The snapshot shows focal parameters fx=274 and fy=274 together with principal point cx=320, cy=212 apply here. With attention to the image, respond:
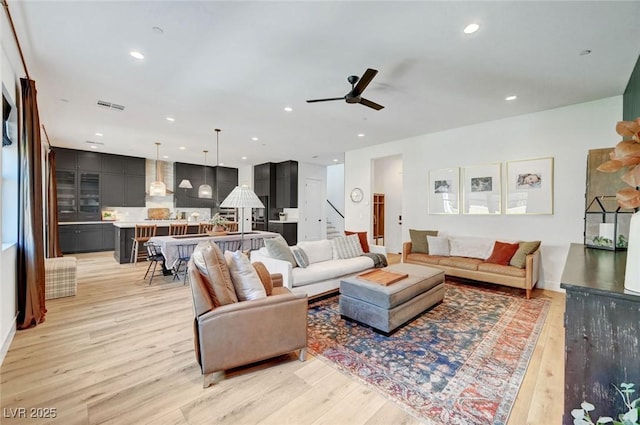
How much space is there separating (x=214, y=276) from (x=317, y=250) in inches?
91.6

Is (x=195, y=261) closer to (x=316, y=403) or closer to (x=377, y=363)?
(x=316, y=403)

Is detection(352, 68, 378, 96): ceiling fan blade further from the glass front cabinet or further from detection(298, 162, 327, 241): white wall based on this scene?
detection(298, 162, 327, 241): white wall

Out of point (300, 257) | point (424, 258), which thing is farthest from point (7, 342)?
point (424, 258)

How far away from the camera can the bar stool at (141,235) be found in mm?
5887

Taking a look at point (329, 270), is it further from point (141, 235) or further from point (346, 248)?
point (141, 235)

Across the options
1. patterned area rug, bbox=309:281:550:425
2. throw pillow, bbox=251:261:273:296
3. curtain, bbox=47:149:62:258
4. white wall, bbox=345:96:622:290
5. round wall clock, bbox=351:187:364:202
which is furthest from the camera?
round wall clock, bbox=351:187:364:202

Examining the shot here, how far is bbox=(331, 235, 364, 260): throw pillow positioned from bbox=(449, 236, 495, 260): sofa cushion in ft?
Answer: 6.13

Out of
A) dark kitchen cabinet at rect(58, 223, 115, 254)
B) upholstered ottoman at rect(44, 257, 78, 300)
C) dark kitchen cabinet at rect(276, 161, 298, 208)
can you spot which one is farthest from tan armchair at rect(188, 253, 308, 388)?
dark kitchen cabinet at rect(58, 223, 115, 254)

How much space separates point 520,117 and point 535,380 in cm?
425

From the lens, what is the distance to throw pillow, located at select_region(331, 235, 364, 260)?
4.54 meters

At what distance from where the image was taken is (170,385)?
2055 mm

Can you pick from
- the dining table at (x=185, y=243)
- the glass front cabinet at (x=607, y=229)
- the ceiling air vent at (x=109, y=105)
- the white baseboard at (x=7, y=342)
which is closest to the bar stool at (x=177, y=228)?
the dining table at (x=185, y=243)

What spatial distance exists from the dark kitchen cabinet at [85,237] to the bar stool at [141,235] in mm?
2562

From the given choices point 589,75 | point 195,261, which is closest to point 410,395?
point 195,261
